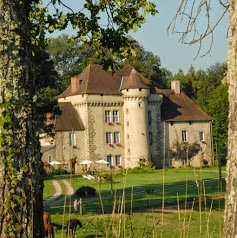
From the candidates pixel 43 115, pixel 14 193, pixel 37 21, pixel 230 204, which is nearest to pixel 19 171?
pixel 14 193

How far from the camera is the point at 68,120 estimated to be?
55719 millimetres

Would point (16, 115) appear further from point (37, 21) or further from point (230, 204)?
point (37, 21)

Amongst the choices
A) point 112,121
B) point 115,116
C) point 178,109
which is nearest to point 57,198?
point 112,121

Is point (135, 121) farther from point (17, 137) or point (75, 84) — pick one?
point (17, 137)

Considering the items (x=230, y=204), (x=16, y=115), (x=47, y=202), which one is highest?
(x=16, y=115)


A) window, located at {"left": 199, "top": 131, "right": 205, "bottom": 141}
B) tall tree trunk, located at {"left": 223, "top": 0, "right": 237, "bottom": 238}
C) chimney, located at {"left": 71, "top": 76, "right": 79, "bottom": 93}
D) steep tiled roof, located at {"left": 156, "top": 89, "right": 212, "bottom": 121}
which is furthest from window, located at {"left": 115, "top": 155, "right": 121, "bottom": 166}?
tall tree trunk, located at {"left": 223, "top": 0, "right": 237, "bottom": 238}

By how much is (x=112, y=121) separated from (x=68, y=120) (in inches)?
174

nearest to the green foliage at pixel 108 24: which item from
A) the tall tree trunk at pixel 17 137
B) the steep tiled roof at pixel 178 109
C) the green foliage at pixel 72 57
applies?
the tall tree trunk at pixel 17 137

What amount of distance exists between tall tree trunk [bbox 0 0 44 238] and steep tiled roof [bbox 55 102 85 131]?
50.0 m

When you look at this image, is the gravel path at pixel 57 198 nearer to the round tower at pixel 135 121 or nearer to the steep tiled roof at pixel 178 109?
the round tower at pixel 135 121

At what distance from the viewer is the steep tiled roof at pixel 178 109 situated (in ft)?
196

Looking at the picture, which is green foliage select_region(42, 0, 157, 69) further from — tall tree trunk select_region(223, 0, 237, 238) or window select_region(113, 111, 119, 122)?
window select_region(113, 111, 119, 122)

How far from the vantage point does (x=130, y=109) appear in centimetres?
5653

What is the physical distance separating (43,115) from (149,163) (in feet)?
70.3
